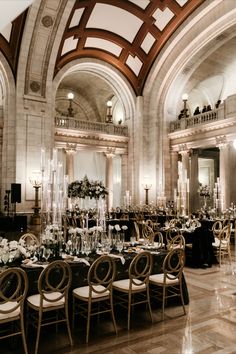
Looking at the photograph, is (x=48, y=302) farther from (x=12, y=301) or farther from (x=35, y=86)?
(x=35, y=86)

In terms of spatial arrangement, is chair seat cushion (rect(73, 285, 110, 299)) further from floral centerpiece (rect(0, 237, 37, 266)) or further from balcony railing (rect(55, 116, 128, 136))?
balcony railing (rect(55, 116, 128, 136))

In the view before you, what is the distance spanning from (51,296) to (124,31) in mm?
15367

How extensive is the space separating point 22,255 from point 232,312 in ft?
11.1

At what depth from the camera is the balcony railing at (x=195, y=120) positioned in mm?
15341

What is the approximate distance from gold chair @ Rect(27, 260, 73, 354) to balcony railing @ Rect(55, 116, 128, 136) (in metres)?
12.9

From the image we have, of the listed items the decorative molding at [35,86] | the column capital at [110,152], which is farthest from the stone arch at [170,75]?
the decorative molding at [35,86]

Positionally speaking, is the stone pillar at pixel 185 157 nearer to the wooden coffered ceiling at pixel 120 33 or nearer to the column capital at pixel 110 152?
the column capital at pixel 110 152

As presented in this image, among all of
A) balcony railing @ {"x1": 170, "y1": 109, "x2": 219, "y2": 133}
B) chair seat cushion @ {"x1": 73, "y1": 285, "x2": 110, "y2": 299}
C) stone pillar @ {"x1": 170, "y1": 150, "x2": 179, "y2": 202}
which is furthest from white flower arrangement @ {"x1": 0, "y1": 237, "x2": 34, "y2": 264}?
stone pillar @ {"x1": 170, "y1": 150, "x2": 179, "y2": 202}

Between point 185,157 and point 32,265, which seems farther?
point 185,157

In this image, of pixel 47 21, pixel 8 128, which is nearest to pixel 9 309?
pixel 8 128

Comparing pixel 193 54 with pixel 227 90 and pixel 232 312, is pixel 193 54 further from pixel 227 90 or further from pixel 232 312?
pixel 232 312

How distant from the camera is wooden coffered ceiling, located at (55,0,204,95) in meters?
14.7

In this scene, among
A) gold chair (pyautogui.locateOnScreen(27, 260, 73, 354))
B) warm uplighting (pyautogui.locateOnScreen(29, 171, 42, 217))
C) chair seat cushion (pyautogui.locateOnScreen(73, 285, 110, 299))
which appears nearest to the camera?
gold chair (pyautogui.locateOnScreen(27, 260, 73, 354))

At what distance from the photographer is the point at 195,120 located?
16625 millimetres
